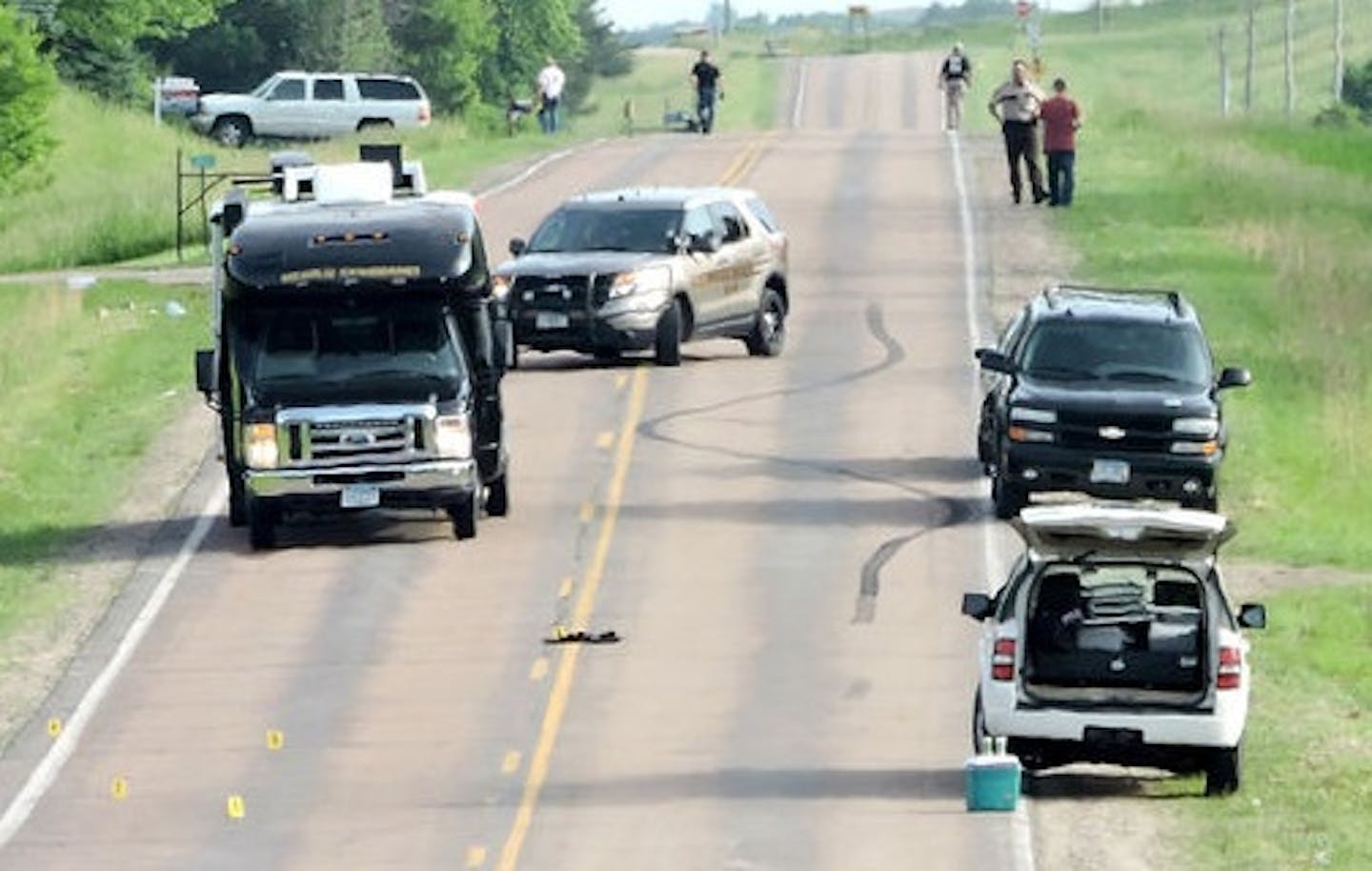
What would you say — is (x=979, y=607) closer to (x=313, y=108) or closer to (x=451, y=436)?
(x=451, y=436)

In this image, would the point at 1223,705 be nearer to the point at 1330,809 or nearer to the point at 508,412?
the point at 1330,809

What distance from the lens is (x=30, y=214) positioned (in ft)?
287

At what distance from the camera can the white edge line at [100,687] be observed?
29.5 meters

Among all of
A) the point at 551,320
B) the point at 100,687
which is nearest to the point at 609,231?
the point at 551,320

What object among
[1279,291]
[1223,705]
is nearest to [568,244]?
[1279,291]

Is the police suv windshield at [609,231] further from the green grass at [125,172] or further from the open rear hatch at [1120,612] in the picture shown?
the open rear hatch at [1120,612]

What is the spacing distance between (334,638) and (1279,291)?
28317 mm

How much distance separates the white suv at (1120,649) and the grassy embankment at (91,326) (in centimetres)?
1096

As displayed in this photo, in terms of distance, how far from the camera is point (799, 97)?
487 ft

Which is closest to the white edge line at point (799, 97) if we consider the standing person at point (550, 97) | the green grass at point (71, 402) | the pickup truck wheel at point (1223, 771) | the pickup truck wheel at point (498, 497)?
the standing person at point (550, 97)

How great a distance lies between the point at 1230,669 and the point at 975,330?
28240 millimetres

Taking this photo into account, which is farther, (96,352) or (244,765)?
(96,352)

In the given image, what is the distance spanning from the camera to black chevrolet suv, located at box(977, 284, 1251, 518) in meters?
39.3

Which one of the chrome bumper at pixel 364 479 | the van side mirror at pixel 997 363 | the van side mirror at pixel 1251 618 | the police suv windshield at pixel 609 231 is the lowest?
the chrome bumper at pixel 364 479
